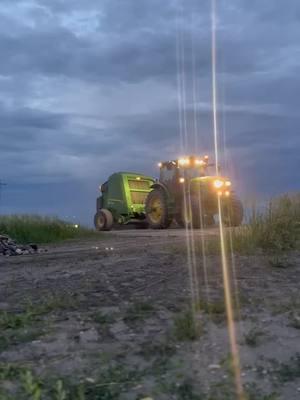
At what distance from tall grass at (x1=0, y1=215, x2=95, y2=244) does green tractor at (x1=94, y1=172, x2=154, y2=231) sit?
4662mm

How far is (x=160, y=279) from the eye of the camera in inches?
312

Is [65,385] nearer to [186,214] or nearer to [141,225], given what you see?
[186,214]

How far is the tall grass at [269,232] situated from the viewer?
10.3 meters

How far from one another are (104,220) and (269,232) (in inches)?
730

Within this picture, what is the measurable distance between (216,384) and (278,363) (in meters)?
0.61

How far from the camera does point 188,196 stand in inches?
937

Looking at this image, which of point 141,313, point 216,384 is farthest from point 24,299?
point 216,384

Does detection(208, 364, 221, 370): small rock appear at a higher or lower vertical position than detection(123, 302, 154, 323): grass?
lower

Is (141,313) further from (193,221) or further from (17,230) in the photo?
(193,221)

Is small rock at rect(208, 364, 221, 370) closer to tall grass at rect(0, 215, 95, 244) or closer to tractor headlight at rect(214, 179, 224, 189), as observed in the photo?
tall grass at rect(0, 215, 95, 244)

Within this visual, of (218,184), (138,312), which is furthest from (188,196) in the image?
(138,312)

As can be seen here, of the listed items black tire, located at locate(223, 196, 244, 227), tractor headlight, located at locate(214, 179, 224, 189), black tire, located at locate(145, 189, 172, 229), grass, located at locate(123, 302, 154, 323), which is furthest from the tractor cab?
grass, located at locate(123, 302, 154, 323)

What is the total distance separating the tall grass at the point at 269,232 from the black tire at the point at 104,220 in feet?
55.6

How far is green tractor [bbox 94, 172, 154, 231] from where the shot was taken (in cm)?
2852
